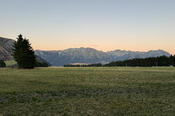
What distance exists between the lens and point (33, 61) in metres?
85.3

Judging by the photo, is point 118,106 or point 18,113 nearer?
point 18,113

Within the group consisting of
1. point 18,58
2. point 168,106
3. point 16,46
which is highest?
point 16,46

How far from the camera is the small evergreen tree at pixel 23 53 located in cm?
8028

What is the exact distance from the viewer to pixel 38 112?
37.0 ft

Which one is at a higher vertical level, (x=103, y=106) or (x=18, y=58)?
(x=18, y=58)

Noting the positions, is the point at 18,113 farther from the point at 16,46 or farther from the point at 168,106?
the point at 16,46

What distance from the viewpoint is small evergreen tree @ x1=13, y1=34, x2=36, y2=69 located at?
80.3m

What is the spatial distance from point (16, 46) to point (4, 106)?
75.5 metres

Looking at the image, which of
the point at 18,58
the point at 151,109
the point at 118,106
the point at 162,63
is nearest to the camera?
the point at 151,109

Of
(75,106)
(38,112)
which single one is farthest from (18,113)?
(75,106)

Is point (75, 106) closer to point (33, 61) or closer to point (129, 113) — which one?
point (129, 113)

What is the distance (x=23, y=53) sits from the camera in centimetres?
7988

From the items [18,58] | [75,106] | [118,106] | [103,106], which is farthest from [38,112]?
[18,58]

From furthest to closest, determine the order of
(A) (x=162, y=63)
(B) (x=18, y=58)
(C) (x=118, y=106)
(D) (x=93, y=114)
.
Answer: (A) (x=162, y=63)
(B) (x=18, y=58)
(C) (x=118, y=106)
(D) (x=93, y=114)
